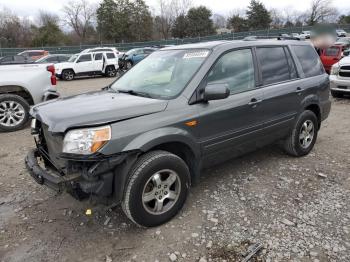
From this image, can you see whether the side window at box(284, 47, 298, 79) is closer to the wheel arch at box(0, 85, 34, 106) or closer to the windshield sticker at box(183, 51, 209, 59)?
the windshield sticker at box(183, 51, 209, 59)

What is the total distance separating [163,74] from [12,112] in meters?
4.74

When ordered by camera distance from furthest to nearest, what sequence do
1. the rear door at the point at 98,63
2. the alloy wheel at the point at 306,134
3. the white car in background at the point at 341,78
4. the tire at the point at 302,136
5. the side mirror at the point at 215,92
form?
1. the rear door at the point at 98,63
2. the white car in background at the point at 341,78
3. the alloy wheel at the point at 306,134
4. the tire at the point at 302,136
5. the side mirror at the point at 215,92

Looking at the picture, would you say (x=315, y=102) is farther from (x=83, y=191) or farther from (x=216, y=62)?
(x=83, y=191)

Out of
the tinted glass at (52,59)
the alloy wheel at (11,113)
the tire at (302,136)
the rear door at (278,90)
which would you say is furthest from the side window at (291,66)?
the tinted glass at (52,59)

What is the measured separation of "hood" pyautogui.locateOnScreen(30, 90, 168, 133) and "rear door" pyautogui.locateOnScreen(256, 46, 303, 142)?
1.59 m

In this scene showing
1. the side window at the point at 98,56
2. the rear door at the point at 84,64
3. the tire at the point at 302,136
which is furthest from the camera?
the side window at the point at 98,56

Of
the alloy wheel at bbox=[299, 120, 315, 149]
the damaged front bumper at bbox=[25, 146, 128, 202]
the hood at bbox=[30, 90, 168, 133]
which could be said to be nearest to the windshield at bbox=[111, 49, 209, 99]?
the hood at bbox=[30, 90, 168, 133]

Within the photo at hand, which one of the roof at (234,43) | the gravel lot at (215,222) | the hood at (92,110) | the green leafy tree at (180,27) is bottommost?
the gravel lot at (215,222)

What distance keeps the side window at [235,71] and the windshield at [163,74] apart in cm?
21

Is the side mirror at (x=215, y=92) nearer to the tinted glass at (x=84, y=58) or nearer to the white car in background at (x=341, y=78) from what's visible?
the white car in background at (x=341, y=78)

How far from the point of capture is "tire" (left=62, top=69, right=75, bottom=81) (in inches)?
744

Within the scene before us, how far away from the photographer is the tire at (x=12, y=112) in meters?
6.93

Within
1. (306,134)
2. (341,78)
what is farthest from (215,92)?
(341,78)

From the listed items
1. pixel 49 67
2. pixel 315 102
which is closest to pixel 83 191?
pixel 315 102
